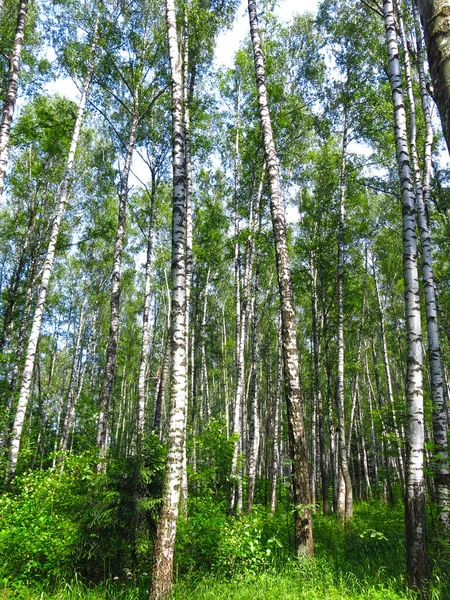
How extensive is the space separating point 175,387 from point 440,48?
4.57 meters

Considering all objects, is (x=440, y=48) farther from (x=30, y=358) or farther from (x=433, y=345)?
(x=30, y=358)

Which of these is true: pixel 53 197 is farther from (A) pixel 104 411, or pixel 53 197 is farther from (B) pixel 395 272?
(B) pixel 395 272

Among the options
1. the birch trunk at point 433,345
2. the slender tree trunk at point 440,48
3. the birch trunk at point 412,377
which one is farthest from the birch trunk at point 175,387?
Result: the slender tree trunk at point 440,48

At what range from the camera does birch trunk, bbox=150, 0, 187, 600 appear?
4496 millimetres

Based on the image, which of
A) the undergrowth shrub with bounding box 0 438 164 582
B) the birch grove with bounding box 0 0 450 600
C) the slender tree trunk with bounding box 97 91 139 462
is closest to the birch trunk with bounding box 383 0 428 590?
the birch grove with bounding box 0 0 450 600

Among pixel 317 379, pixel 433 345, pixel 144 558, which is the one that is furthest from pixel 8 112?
pixel 317 379

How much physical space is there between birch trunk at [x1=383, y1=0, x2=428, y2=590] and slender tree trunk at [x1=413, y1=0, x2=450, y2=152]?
4.25 meters

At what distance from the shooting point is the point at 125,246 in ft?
84.9

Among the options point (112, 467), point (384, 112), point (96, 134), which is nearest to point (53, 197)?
point (96, 134)

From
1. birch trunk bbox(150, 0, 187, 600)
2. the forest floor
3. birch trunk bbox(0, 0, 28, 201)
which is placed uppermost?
birch trunk bbox(0, 0, 28, 201)

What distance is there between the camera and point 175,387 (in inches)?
203

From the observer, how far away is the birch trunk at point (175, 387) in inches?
177

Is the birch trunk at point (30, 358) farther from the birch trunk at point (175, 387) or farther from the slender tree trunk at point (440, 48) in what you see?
the slender tree trunk at point (440, 48)

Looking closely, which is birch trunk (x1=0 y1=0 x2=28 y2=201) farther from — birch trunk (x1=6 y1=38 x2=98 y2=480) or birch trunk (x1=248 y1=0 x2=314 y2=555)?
birch trunk (x1=248 y1=0 x2=314 y2=555)
